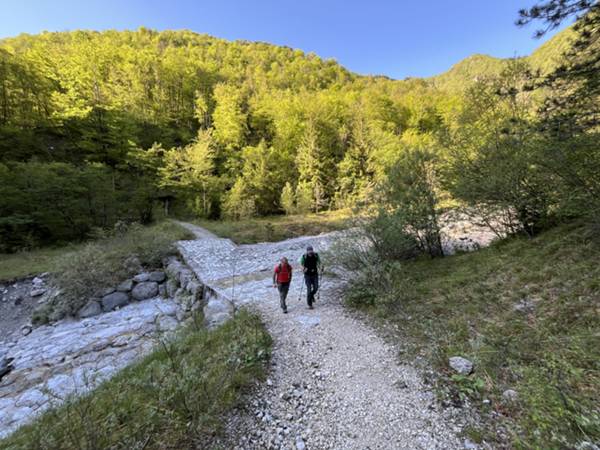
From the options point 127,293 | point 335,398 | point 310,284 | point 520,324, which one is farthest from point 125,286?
point 520,324

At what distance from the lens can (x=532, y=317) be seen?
4145mm

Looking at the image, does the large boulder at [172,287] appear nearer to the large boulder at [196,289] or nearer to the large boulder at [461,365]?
the large boulder at [196,289]

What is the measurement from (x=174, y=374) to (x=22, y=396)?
4801 mm

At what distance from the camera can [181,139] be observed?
32.0 m

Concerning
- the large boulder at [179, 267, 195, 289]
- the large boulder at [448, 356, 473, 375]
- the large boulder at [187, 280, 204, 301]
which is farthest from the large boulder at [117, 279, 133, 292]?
the large boulder at [448, 356, 473, 375]

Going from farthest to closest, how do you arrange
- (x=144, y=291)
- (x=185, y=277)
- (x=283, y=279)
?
1. (x=144, y=291)
2. (x=185, y=277)
3. (x=283, y=279)

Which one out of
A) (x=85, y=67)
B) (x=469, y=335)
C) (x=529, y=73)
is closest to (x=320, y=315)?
(x=469, y=335)

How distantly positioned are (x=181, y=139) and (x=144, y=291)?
27962 mm

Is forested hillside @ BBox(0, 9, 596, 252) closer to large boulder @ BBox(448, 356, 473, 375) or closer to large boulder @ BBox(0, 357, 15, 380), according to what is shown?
large boulder @ BBox(448, 356, 473, 375)

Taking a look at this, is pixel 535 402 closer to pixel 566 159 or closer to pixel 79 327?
pixel 566 159

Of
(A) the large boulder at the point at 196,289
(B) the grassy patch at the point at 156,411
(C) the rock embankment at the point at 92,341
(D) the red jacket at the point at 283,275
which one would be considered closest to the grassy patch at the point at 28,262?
(C) the rock embankment at the point at 92,341

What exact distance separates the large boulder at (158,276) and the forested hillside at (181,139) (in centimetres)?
824

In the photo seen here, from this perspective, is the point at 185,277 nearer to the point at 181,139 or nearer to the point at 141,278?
the point at 141,278

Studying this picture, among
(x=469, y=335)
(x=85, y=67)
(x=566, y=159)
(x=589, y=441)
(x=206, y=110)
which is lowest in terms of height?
(x=469, y=335)
